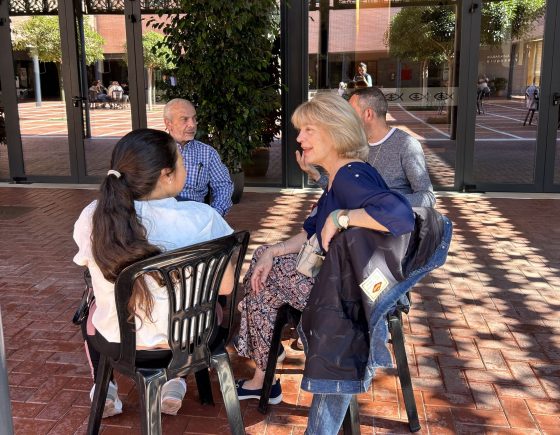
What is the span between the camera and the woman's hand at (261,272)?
98.6 inches

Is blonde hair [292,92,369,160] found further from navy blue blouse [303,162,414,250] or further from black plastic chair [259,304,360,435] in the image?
black plastic chair [259,304,360,435]

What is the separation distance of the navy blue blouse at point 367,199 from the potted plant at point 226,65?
4.34 meters

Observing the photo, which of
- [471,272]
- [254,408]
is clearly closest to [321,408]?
[254,408]

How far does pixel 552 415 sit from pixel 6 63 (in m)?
7.67

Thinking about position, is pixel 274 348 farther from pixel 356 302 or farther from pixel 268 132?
pixel 268 132

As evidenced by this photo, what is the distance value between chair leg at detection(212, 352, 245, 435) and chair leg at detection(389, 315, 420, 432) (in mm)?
718

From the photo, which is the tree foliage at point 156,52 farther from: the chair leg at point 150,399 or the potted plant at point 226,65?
the chair leg at point 150,399

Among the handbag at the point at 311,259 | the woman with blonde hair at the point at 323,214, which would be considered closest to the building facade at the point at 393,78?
the woman with blonde hair at the point at 323,214

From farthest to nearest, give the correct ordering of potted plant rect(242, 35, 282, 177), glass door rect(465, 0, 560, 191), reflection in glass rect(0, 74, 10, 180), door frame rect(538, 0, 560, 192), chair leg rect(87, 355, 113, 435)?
reflection in glass rect(0, 74, 10, 180) → potted plant rect(242, 35, 282, 177) → glass door rect(465, 0, 560, 191) → door frame rect(538, 0, 560, 192) → chair leg rect(87, 355, 113, 435)

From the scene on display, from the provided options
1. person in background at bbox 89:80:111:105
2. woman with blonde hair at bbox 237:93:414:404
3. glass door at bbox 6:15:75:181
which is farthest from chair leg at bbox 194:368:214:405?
glass door at bbox 6:15:75:181

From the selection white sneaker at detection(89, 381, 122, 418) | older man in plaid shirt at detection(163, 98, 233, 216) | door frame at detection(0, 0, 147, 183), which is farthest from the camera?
door frame at detection(0, 0, 147, 183)

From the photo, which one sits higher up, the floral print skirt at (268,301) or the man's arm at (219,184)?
the man's arm at (219,184)

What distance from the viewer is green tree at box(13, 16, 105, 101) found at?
302 inches

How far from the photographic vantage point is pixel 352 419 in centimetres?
219
